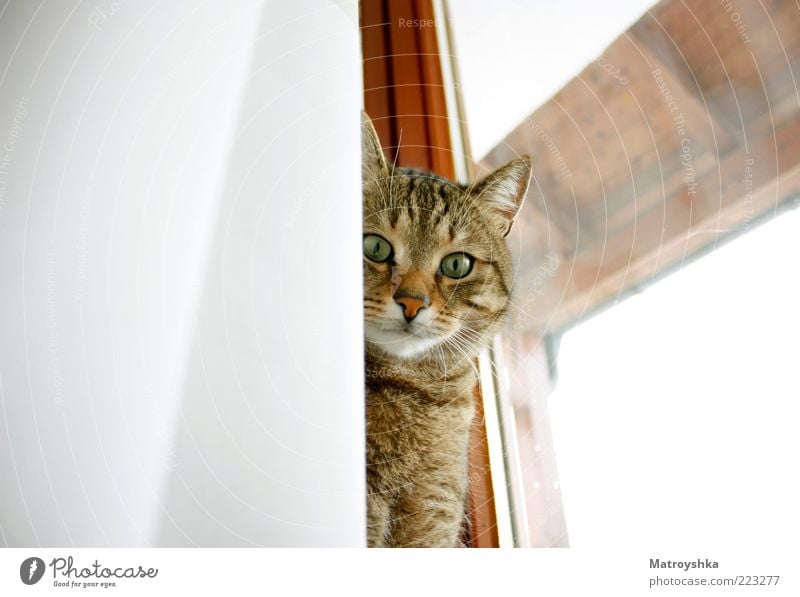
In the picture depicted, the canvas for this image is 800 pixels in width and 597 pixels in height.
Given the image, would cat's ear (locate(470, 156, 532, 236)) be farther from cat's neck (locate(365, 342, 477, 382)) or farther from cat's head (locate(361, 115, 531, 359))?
cat's neck (locate(365, 342, 477, 382))

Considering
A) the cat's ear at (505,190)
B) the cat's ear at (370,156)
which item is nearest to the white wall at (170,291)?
the cat's ear at (370,156)

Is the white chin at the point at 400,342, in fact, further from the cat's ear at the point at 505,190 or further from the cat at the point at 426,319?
the cat's ear at the point at 505,190

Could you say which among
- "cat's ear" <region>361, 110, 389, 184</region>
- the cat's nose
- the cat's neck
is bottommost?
the cat's neck

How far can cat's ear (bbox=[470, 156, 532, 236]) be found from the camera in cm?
62

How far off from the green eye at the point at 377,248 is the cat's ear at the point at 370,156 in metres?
0.06

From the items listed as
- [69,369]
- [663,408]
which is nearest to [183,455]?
[69,369]

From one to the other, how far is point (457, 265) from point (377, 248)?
3.8 inches

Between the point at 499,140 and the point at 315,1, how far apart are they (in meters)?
0.23

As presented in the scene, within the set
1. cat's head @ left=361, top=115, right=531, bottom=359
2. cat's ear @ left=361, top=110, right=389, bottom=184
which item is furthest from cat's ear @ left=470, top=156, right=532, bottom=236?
cat's ear @ left=361, top=110, right=389, bottom=184

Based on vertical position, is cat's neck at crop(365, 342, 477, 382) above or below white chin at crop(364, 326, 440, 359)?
below

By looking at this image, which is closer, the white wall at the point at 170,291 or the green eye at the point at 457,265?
the white wall at the point at 170,291

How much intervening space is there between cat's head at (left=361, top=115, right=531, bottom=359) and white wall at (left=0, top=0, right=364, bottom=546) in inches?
4.5

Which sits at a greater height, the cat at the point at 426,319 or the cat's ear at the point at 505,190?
the cat's ear at the point at 505,190

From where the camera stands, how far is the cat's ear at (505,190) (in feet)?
2.03
